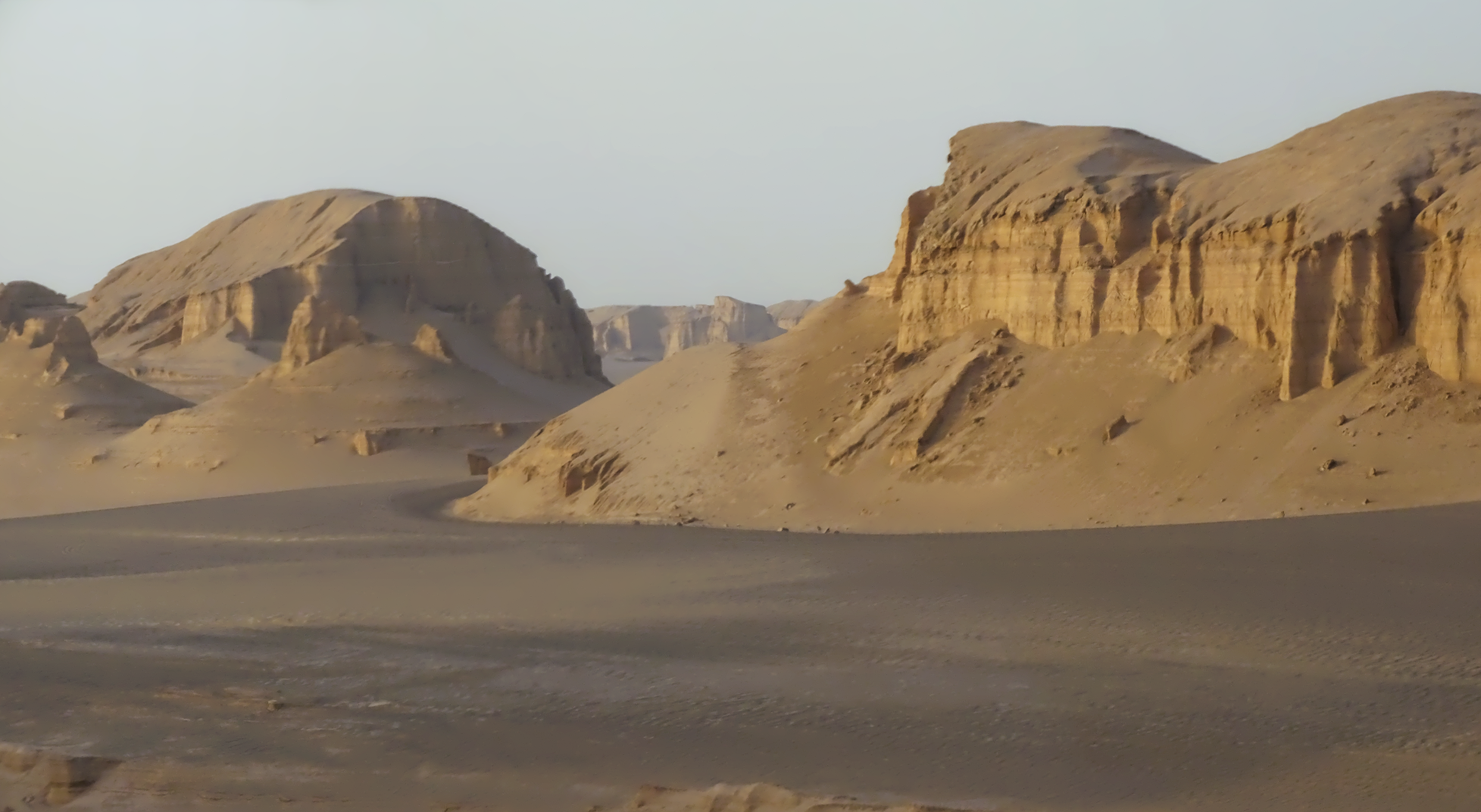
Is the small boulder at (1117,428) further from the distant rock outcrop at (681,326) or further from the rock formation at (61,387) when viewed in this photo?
the distant rock outcrop at (681,326)

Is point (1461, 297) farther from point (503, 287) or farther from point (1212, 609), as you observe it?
point (503, 287)

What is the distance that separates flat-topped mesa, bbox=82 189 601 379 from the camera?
60.1 metres

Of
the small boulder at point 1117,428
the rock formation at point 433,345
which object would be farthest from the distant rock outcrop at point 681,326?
the small boulder at point 1117,428

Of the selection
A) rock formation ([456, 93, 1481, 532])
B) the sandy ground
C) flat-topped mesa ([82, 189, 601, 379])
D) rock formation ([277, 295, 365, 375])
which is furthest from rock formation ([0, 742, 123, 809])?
flat-topped mesa ([82, 189, 601, 379])

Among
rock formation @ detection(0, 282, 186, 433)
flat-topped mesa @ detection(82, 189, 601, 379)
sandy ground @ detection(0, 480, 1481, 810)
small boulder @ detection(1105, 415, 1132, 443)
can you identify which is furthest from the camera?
flat-topped mesa @ detection(82, 189, 601, 379)

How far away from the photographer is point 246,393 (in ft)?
139

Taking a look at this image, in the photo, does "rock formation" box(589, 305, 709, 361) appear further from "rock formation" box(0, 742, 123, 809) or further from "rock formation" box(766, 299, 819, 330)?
"rock formation" box(0, 742, 123, 809)

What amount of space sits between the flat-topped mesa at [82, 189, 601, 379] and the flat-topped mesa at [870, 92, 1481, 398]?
120ft

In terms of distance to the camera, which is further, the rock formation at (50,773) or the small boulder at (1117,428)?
the small boulder at (1117,428)

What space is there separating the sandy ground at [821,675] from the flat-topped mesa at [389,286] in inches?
1640

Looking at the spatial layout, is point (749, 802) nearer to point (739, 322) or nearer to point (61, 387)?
point (61, 387)

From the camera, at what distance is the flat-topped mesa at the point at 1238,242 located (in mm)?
17812

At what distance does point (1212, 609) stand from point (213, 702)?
8.79m

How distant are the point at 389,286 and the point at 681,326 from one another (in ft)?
189
